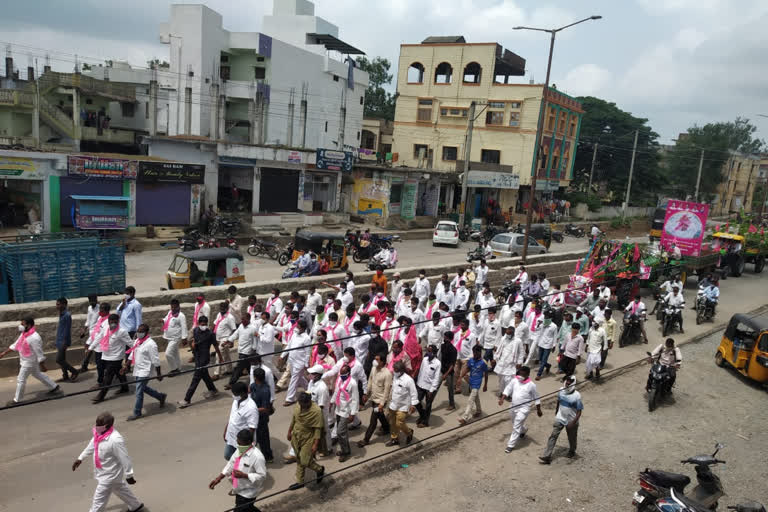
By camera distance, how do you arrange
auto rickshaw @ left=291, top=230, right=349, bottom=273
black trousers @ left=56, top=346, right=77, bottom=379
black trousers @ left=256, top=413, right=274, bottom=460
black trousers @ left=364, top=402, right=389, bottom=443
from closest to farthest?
black trousers @ left=256, top=413, right=274, bottom=460 < black trousers @ left=364, top=402, right=389, bottom=443 < black trousers @ left=56, top=346, right=77, bottom=379 < auto rickshaw @ left=291, top=230, right=349, bottom=273

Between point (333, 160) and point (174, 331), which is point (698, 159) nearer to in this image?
point (333, 160)

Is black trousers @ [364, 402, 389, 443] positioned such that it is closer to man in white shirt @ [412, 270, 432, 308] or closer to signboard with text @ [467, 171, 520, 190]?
man in white shirt @ [412, 270, 432, 308]

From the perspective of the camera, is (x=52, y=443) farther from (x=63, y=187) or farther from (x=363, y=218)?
(x=363, y=218)

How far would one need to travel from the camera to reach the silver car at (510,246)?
24.2 meters

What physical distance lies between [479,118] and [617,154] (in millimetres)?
19956

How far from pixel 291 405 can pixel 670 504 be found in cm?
565

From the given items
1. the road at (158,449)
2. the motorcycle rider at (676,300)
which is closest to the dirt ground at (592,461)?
the road at (158,449)

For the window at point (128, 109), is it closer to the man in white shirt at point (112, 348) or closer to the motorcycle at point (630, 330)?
the man in white shirt at point (112, 348)

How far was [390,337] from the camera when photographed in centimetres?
1073

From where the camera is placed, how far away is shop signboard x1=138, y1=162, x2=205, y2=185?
79.2ft

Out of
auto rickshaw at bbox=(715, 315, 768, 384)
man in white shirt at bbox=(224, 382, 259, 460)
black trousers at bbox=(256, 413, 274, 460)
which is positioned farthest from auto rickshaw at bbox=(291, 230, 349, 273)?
man in white shirt at bbox=(224, 382, 259, 460)

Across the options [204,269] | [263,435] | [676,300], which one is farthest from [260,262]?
[263,435]

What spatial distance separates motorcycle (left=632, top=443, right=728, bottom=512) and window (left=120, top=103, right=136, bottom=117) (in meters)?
38.3

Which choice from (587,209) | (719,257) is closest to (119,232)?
(719,257)
